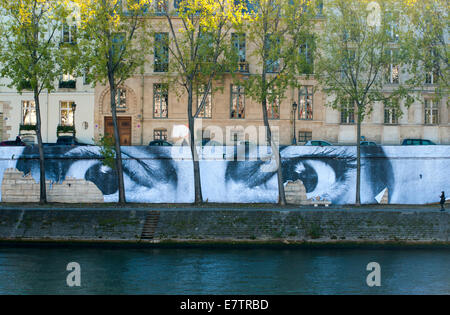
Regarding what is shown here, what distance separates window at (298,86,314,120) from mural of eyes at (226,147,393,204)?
1799cm

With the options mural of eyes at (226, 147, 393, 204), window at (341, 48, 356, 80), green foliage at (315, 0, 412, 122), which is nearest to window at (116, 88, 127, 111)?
mural of eyes at (226, 147, 393, 204)

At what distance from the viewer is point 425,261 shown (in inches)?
1131

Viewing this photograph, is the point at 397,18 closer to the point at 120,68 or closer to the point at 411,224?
the point at 411,224

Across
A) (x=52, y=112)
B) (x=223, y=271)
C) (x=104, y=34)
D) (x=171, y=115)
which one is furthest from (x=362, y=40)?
(x=52, y=112)

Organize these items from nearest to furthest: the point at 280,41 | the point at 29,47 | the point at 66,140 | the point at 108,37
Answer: the point at 29,47, the point at 280,41, the point at 108,37, the point at 66,140

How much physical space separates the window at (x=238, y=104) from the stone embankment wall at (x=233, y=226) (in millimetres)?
21930

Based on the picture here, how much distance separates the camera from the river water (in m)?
23.7

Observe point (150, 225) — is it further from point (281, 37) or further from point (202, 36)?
point (281, 37)

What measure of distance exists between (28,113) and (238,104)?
692 inches

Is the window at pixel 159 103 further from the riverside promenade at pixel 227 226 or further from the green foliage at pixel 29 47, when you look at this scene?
the riverside promenade at pixel 227 226

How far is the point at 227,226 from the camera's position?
32.3m

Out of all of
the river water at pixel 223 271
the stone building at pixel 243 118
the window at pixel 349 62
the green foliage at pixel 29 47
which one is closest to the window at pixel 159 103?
the stone building at pixel 243 118
